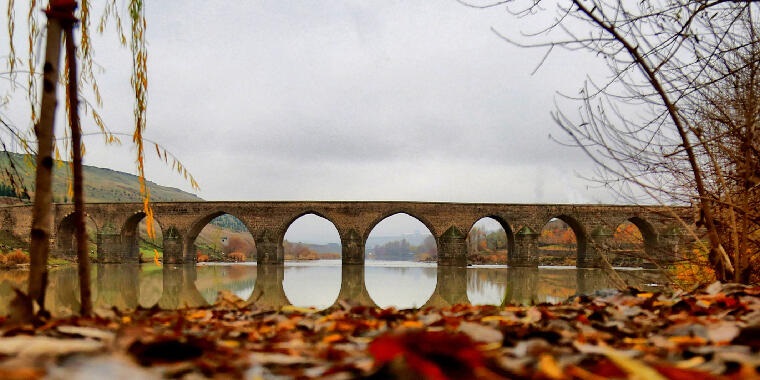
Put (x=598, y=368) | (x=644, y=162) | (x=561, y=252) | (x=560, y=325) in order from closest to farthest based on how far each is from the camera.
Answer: (x=598, y=368) → (x=560, y=325) → (x=644, y=162) → (x=561, y=252)

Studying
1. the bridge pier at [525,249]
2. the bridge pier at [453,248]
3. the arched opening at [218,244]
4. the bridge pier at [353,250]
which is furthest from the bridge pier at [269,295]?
the bridge pier at [525,249]

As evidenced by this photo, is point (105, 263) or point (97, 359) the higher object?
point (97, 359)

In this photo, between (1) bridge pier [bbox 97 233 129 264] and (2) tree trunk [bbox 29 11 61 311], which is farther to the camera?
(1) bridge pier [bbox 97 233 129 264]

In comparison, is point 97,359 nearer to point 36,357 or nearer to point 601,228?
point 36,357

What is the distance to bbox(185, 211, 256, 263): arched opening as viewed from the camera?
3528cm

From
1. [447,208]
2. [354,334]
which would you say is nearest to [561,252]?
[447,208]

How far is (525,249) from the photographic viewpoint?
3319cm

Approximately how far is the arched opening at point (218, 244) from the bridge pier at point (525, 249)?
18.0m

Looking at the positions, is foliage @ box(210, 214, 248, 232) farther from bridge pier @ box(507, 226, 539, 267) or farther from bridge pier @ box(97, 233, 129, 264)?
bridge pier @ box(507, 226, 539, 267)

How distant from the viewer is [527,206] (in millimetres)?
34312

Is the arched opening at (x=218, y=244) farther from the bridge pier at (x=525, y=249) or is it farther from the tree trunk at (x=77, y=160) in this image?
the tree trunk at (x=77, y=160)

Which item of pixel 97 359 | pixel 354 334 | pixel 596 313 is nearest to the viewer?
pixel 97 359

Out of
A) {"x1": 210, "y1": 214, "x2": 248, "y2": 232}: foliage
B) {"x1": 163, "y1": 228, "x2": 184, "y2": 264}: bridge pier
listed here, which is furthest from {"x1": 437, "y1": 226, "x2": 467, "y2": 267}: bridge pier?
{"x1": 210, "y1": 214, "x2": 248, "y2": 232}: foliage

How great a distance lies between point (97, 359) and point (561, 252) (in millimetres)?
50348
